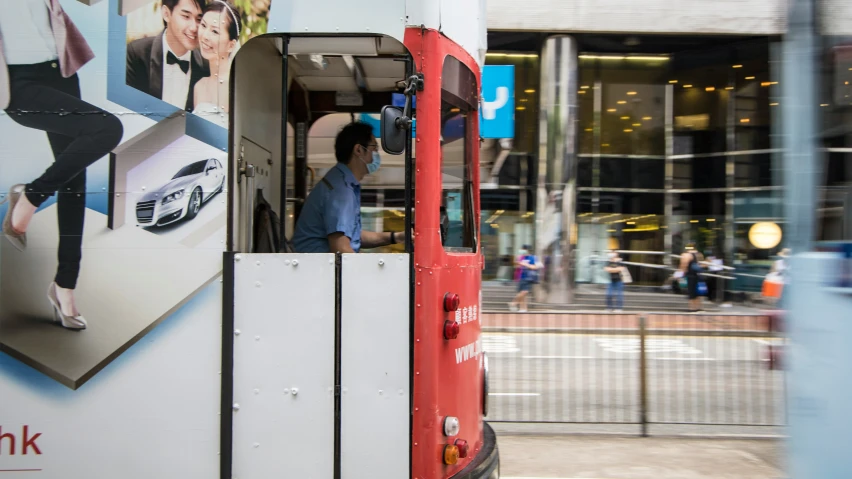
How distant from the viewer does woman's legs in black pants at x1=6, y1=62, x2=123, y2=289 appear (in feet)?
10.9

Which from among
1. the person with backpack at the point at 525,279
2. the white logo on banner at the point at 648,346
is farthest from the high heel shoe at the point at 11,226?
the person with backpack at the point at 525,279

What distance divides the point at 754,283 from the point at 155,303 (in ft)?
73.0

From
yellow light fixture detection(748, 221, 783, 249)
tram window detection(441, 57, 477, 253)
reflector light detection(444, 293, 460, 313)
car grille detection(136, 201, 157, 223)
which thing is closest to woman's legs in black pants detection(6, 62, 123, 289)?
car grille detection(136, 201, 157, 223)

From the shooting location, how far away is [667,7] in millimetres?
19188

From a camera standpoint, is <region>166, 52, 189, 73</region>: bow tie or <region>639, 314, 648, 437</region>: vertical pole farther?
<region>639, 314, 648, 437</region>: vertical pole

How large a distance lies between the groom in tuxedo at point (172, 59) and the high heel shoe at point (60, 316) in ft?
3.41

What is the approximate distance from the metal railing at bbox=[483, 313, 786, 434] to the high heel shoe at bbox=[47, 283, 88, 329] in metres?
5.27

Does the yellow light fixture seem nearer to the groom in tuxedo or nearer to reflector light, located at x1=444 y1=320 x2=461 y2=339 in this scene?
reflector light, located at x1=444 y1=320 x2=461 y2=339

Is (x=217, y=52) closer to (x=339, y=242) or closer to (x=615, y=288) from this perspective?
(x=339, y=242)

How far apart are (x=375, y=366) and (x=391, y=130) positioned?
A: 1.15 meters

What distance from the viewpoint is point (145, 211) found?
3377mm

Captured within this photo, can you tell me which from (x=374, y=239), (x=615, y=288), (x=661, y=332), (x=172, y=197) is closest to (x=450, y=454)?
(x=374, y=239)

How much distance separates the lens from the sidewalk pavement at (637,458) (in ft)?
19.7

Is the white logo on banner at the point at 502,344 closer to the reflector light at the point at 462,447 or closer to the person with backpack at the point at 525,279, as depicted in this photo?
the reflector light at the point at 462,447
